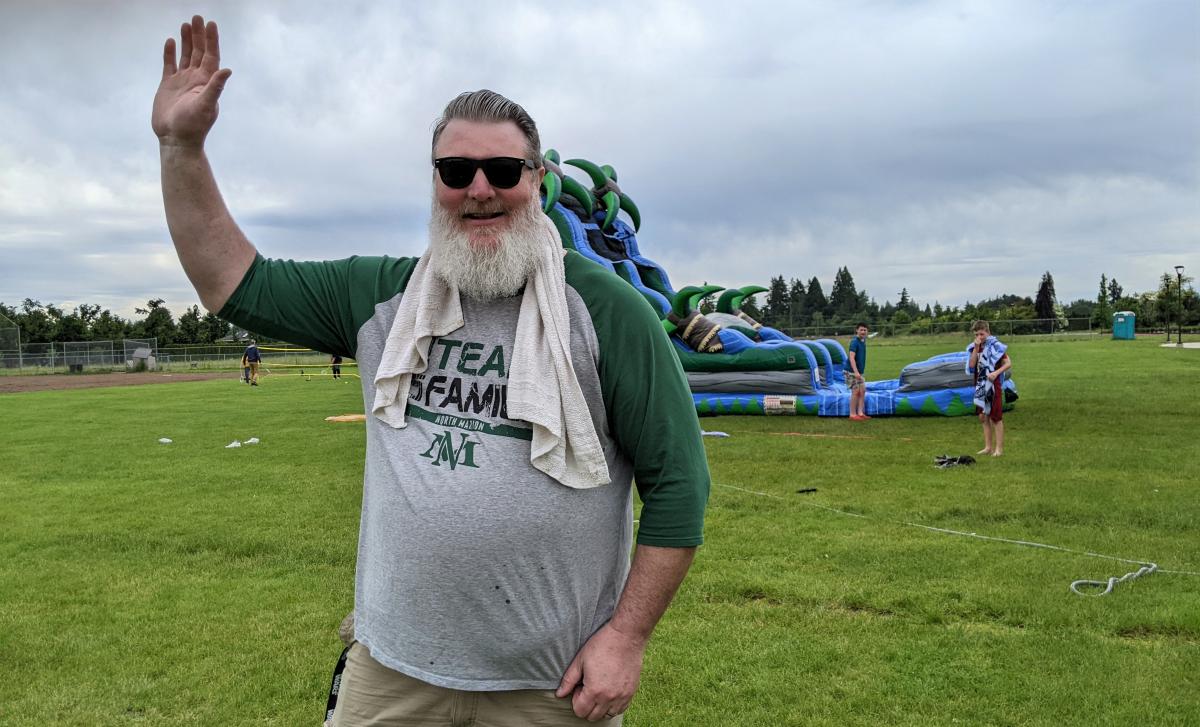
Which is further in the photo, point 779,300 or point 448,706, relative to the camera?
point 779,300

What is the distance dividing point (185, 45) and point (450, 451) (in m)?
1.10

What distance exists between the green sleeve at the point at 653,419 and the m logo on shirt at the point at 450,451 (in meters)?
0.31

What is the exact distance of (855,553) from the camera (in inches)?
233

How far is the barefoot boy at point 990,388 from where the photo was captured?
952 cm

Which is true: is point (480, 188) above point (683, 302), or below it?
below

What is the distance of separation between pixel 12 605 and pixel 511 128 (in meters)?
5.04

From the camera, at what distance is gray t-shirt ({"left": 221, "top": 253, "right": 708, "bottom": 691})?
1.83 meters

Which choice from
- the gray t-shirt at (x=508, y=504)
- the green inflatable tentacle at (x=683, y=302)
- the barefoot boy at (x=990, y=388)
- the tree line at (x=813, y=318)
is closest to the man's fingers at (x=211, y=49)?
the gray t-shirt at (x=508, y=504)

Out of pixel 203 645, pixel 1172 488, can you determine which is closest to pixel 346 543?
pixel 203 645

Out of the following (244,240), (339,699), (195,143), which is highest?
(195,143)

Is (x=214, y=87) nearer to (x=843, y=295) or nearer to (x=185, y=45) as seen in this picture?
(x=185, y=45)

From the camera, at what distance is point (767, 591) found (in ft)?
17.0

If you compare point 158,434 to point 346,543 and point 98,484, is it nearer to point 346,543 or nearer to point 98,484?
point 98,484

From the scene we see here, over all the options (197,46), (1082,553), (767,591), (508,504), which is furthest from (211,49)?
(1082,553)
